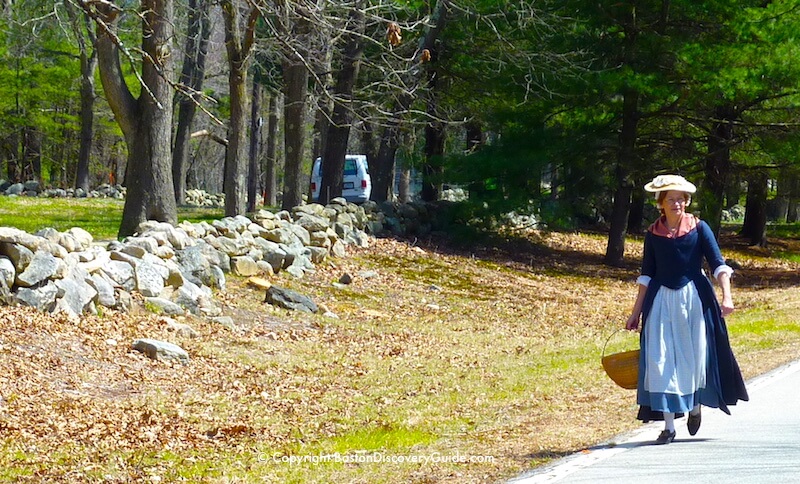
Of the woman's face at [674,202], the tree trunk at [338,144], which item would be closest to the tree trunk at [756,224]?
the tree trunk at [338,144]

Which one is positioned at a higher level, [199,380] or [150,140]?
[150,140]

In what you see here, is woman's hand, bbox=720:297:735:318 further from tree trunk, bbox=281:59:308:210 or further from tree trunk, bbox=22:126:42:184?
tree trunk, bbox=22:126:42:184

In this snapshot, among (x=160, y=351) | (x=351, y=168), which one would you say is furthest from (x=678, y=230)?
(x=351, y=168)

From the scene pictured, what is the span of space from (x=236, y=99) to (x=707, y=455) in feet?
52.0

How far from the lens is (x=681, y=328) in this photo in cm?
710

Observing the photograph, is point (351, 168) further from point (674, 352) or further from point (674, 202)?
point (674, 352)

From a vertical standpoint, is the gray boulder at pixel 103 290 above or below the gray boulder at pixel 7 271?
below

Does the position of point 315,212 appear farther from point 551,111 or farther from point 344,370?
point 344,370

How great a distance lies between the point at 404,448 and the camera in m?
7.75

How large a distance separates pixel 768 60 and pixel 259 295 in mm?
13607

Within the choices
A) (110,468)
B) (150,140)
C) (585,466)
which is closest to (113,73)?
(150,140)

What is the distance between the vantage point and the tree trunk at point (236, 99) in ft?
63.8

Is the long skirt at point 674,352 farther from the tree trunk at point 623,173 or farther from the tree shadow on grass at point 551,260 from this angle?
the tree trunk at point 623,173

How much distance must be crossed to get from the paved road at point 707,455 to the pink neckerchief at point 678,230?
142 centimetres
